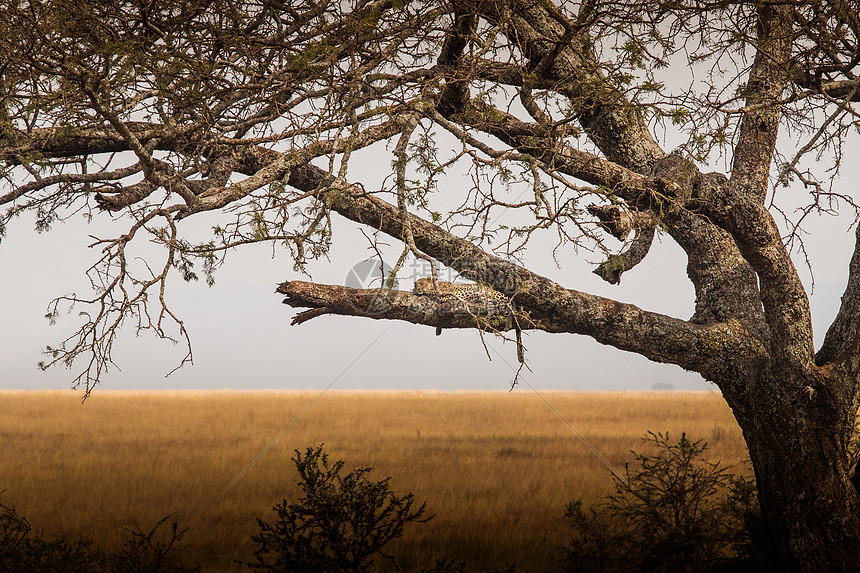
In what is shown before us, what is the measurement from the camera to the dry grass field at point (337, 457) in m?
7.07

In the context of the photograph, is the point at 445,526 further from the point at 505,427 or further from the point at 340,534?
the point at 505,427

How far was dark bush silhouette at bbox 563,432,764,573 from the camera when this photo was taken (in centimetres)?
548

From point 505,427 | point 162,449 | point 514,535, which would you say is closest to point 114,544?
point 514,535

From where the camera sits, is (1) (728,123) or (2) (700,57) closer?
(1) (728,123)

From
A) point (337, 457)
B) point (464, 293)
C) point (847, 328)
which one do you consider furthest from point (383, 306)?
point (337, 457)

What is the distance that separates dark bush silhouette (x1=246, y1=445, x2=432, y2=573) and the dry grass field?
156 cm

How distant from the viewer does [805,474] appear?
542cm

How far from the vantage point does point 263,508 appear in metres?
8.12

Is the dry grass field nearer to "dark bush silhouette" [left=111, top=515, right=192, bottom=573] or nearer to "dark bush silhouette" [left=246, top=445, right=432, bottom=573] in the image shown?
"dark bush silhouette" [left=111, top=515, right=192, bottom=573]

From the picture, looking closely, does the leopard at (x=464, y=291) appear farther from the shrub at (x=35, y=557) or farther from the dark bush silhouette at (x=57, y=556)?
the shrub at (x=35, y=557)

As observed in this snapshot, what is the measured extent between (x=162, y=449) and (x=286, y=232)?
354 inches

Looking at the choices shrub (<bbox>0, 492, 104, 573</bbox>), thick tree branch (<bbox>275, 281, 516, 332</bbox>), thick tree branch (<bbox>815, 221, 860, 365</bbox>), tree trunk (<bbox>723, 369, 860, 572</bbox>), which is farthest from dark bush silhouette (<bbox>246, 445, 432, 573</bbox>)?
thick tree branch (<bbox>815, 221, 860, 365</bbox>)

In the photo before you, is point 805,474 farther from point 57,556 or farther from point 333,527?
point 57,556

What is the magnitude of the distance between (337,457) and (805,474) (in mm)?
7254
